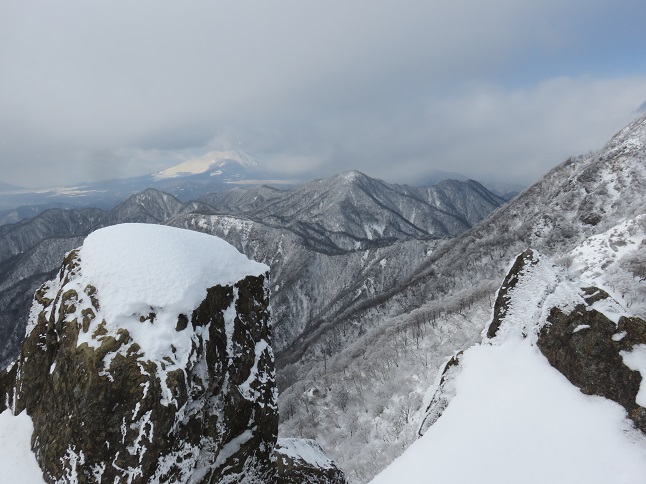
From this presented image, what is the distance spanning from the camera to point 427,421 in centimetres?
1566

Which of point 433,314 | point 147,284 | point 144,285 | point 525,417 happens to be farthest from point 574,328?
point 433,314

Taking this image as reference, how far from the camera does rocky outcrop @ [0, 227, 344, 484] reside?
13484mm

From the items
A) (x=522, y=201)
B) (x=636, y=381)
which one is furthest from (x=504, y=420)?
(x=522, y=201)

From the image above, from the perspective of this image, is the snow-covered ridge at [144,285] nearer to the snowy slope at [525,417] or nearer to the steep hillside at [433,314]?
the snowy slope at [525,417]

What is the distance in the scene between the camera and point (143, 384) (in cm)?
1364

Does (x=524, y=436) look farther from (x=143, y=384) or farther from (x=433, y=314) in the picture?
(x=433, y=314)

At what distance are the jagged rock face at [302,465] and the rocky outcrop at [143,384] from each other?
13.6 feet

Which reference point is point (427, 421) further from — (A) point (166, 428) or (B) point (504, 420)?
(A) point (166, 428)

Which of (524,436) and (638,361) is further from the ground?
(638,361)

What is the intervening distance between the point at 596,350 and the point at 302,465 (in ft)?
68.1

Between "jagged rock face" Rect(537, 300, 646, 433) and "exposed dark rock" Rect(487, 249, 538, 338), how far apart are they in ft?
7.75

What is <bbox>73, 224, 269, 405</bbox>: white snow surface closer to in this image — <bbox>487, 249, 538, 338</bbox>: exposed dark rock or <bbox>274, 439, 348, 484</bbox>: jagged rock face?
<bbox>274, 439, 348, 484</bbox>: jagged rock face

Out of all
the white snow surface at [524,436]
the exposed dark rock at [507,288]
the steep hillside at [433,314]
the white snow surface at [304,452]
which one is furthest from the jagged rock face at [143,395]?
the steep hillside at [433,314]

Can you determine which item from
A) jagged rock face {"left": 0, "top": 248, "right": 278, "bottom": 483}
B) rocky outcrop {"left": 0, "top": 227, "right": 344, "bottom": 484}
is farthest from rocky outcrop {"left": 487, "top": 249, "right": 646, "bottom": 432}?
rocky outcrop {"left": 0, "top": 227, "right": 344, "bottom": 484}
